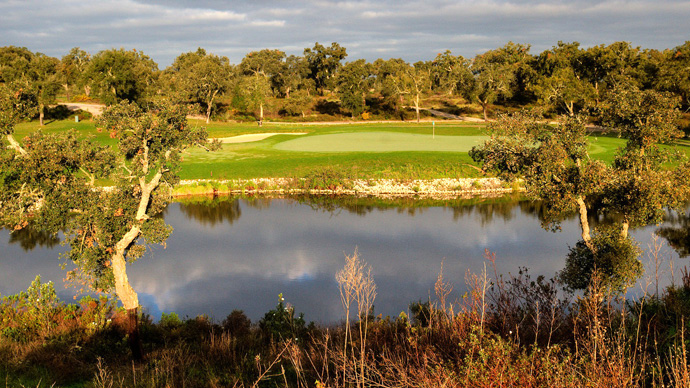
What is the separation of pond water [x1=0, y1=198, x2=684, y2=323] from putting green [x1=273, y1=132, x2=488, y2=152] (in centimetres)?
1726

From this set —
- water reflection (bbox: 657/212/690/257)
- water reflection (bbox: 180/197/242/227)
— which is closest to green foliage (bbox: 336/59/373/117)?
water reflection (bbox: 180/197/242/227)

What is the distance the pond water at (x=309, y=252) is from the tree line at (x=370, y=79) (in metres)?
38.1

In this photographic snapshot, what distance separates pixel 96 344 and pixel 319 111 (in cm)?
10029

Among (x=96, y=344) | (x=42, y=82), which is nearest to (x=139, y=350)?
(x=96, y=344)

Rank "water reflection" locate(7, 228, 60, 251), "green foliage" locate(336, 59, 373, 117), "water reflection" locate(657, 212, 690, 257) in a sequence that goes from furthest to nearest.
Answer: "green foliage" locate(336, 59, 373, 117), "water reflection" locate(7, 228, 60, 251), "water reflection" locate(657, 212, 690, 257)

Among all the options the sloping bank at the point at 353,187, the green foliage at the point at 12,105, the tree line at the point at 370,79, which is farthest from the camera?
the tree line at the point at 370,79

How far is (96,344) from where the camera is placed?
15.0 metres

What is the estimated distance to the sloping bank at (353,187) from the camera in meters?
45.5

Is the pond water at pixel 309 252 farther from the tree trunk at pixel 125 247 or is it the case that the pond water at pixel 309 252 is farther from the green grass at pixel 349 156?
the green grass at pixel 349 156

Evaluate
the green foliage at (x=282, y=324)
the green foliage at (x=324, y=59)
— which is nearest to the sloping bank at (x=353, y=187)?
the green foliage at (x=282, y=324)

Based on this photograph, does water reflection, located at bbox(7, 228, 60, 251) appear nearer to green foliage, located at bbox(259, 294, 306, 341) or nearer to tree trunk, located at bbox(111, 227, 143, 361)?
tree trunk, located at bbox(111, 227, 143, 361)

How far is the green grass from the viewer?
159 ft

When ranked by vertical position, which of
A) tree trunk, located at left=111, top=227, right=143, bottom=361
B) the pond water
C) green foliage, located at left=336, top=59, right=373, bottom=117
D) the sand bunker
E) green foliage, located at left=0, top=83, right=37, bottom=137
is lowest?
the pond water

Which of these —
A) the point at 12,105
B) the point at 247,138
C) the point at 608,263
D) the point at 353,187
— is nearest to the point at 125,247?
the point at 12,105
